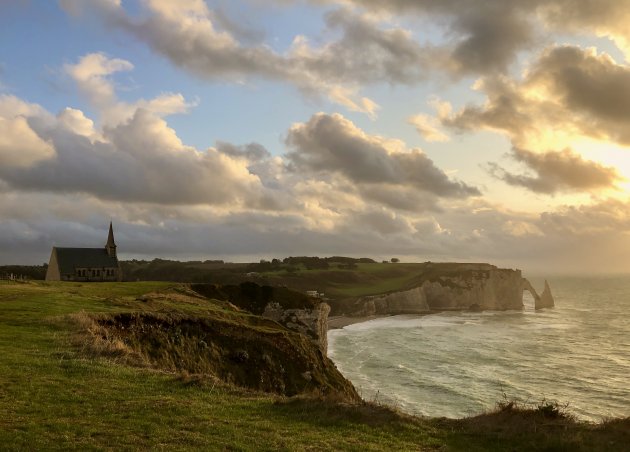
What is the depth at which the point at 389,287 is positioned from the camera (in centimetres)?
15888

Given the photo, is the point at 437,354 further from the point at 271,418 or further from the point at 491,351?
the point at 271,418

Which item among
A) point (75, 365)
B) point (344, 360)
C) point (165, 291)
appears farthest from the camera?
point (344, 360)

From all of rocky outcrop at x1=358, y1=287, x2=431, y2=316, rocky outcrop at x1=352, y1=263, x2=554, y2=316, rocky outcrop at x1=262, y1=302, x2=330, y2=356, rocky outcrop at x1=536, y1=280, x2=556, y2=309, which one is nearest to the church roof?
rocky outcrop at x1=262, y1=302, x2=330, y2=356

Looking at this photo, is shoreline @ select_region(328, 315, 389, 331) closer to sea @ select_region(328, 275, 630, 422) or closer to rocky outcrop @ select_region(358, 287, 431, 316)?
rocky outcrop @ select_region(358, 287, 431, 316)

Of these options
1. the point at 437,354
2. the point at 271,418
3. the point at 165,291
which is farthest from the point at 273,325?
the point at 437,354

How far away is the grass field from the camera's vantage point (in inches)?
478

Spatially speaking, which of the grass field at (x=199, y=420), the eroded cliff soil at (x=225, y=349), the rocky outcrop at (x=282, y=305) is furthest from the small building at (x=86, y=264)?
the grass field at (x=199, y=420)

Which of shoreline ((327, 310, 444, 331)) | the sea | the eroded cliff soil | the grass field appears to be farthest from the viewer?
shoreline ((327, 310, 444, 331))

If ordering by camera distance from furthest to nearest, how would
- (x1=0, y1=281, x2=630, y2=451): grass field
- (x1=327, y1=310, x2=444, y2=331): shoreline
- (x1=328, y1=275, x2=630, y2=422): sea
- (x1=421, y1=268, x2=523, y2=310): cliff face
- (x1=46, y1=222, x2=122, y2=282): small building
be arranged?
(x1=421, y1=268, x2=523, y2=310): cliff face → (x1=327, y1=310, x2=444, y2=331): shoreline → (x1=46, y1=222, x2=122, y2=282): small building → (x1=328, y1=275, x2=630, y2=422): sea → (x1=0, y1=281, x2=630, y2=451): grass field

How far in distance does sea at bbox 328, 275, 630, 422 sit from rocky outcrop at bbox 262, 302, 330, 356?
596 centimetres

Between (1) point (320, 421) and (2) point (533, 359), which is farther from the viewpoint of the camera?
(2) point (533, 359)

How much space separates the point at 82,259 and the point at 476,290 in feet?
400

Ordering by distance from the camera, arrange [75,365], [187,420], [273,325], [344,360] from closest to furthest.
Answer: [187,420] → [75,365] → [273,325] → [344,360]

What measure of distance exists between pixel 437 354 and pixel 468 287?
91.6 metres
